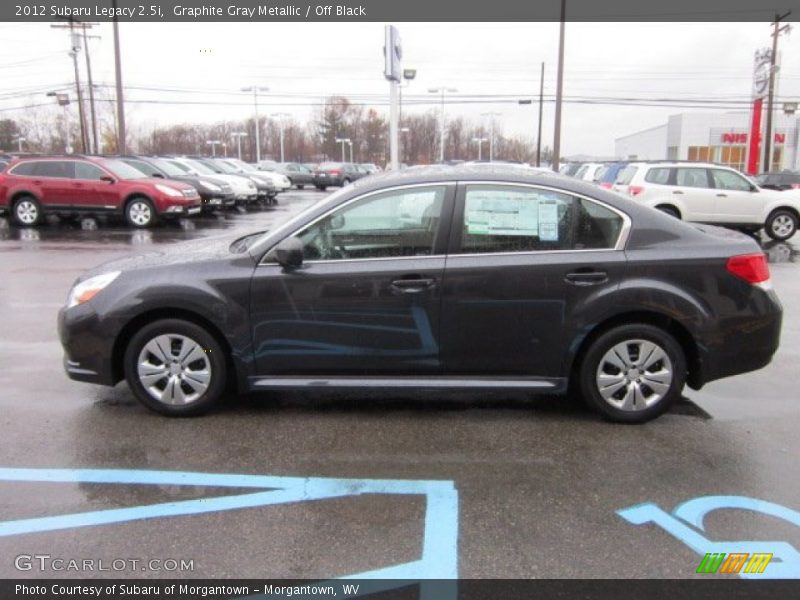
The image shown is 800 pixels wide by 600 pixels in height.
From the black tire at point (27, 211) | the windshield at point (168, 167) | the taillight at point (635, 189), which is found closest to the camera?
the taillight at point (635, 189)

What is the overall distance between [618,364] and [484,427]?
38.9 inches

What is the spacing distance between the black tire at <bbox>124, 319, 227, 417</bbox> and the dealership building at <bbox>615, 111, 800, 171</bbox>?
61.7m

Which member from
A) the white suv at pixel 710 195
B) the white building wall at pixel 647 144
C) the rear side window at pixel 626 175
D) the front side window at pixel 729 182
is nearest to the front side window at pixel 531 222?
the white suv at pixel 710 195

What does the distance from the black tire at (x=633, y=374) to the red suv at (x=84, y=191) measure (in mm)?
13945

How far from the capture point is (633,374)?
14.1ft

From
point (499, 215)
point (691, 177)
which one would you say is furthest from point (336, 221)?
point (691, 177)

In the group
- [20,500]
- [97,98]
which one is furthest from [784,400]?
[97,98]

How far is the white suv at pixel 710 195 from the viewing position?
14555mm

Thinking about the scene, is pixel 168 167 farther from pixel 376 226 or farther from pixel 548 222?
pixel 548 222

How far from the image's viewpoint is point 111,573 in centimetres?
279

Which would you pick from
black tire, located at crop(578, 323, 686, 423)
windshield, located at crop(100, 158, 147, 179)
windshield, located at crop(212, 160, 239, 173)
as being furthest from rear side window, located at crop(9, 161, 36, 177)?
black tire, located at crop(578, 323, 686, 423)

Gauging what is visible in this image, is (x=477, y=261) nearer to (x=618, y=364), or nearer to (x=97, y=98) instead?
(x=618, y=364)

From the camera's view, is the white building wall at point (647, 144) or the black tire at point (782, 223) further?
the white building wall at point (647, 144)

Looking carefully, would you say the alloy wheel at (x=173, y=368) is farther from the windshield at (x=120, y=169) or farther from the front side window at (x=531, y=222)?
the windshield at (x=120, y=169)
